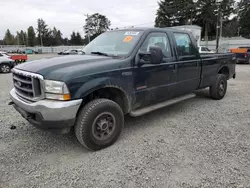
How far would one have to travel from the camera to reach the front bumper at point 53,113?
8.36 feet

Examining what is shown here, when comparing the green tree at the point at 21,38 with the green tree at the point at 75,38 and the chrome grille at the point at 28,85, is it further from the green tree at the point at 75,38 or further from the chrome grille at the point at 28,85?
the chrome grille at the point at 28,85

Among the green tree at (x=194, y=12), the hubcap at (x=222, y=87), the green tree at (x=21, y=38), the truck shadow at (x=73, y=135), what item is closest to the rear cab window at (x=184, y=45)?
the truck shadow at (x=73, y=135)

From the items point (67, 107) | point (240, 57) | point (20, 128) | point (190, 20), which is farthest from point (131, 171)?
point (190, 20)

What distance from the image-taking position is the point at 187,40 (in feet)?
14.9

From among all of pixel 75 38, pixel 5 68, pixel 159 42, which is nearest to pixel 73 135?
pixel 159 42

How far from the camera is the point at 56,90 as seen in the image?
8.43ft

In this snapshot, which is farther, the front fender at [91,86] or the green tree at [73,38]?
the green tree at [73,38]

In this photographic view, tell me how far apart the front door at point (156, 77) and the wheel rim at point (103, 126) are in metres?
0.62

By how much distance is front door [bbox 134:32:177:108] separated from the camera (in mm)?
3467

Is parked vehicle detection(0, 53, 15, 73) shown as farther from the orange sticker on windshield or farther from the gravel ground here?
the orange sticker on windshield

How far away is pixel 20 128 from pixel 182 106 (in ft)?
12.4

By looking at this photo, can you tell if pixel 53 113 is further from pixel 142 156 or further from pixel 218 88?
pixel 218 88

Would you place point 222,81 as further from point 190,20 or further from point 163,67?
point 190,20

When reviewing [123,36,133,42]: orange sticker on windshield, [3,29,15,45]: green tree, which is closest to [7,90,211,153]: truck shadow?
[123,36,133,42]: orange sticker on windshield
